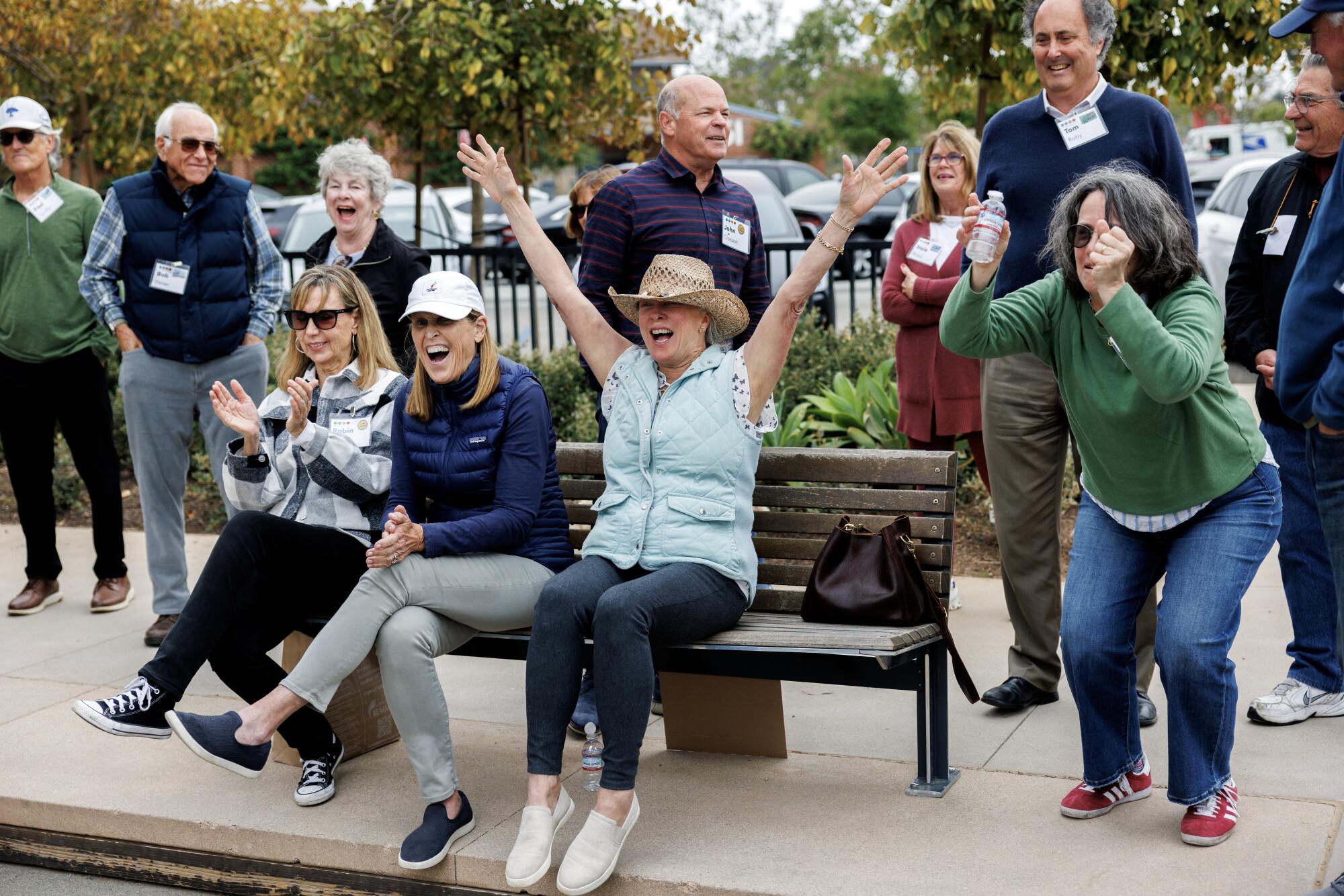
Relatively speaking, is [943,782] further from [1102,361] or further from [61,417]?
[61,417]

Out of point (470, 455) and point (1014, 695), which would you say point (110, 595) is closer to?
point (470, 455)

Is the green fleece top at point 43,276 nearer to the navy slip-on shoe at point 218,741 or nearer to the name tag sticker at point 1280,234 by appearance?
the navy slip-on shoe at point 218,741

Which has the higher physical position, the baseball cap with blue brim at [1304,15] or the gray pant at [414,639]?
the baseball cap with blue brim at [1304,15]

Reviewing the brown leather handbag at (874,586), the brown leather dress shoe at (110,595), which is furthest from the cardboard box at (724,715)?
the brown leather dress shoe at (110,595)

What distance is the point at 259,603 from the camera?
13.7 feet

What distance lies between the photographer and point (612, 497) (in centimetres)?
410

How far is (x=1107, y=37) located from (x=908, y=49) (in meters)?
4.40

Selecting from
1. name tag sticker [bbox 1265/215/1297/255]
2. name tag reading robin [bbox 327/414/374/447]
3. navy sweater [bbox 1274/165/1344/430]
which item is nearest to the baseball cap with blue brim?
navy sweater [bbox 1274/165/1344/430]

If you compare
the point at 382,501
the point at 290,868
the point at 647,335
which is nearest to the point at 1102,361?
the point at 647,335

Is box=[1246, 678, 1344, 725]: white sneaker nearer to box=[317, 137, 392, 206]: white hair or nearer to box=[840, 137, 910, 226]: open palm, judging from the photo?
box=[840, 137, 910, 226]: open palm

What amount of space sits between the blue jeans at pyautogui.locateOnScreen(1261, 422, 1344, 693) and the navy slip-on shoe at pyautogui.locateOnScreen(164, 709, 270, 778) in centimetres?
310

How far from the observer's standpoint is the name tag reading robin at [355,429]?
14.7 ft

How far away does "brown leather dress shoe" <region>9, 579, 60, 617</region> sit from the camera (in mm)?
6453

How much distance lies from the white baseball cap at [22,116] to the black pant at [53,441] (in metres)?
0.96
